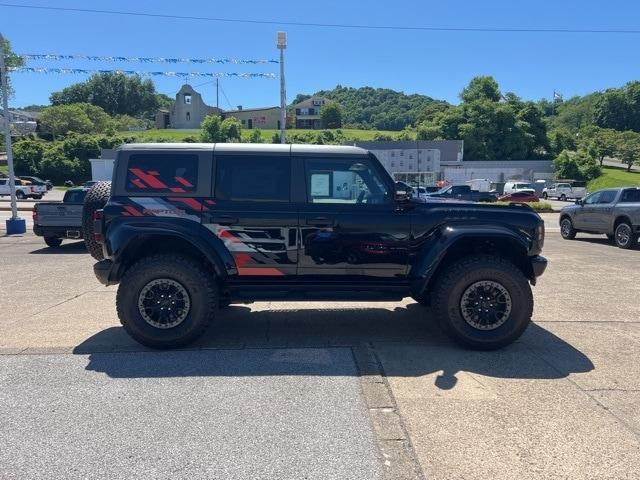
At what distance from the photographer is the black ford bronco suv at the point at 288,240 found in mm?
5312

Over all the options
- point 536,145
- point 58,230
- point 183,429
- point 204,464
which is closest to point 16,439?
point 183,429

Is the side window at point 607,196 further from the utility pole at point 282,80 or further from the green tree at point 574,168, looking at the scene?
the green tree at point 574,168

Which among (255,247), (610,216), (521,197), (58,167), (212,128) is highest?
(212,128)

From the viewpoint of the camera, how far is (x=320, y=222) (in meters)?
5.36

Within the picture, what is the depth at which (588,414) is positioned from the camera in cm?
392

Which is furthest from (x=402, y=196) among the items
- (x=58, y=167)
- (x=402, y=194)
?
(x=58, y=167)

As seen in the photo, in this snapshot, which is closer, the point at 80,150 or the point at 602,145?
the point at 80,150

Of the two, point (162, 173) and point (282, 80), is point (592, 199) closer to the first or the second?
point (282, 80)

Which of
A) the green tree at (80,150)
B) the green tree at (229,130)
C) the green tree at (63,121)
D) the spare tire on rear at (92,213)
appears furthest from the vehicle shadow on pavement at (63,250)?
the green tree at (63,121)

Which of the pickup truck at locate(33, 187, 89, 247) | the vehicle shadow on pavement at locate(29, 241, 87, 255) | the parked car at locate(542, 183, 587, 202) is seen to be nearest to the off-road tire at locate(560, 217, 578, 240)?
the vehicle shadow on pavement at locate(29, 241, 87, 255)

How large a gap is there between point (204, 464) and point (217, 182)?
2.96 meters

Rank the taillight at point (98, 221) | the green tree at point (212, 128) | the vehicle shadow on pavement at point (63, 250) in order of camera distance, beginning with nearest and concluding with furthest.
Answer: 1. the taillight at point (98, 221)
2. the vehicle shadow on pavement at point (63, 250)
3. the green tree at point (212, 128)

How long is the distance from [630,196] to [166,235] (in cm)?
1370

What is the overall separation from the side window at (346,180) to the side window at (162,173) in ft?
3.93
